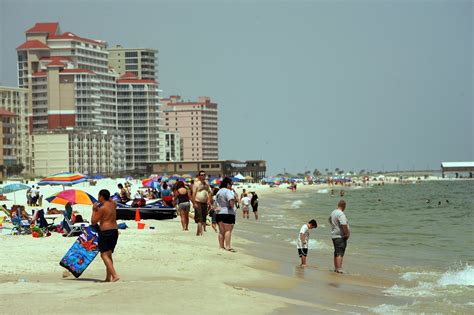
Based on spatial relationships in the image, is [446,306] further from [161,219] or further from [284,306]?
[161,219]

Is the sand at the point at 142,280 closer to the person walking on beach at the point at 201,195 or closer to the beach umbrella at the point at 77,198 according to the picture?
the person walking on beach at the point at 201,195

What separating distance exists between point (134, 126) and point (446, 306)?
168809 millimetres

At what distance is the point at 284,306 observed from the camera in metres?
11.6

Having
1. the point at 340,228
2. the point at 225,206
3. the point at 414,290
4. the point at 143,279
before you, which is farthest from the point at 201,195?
the point at 143,279

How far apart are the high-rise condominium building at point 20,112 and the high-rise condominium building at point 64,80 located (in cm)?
517

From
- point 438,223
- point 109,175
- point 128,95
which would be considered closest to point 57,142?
point 109,175

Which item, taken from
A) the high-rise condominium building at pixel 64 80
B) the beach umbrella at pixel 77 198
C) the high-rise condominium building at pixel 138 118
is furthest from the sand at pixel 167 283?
the high-rise condominium building at pixel 138 118

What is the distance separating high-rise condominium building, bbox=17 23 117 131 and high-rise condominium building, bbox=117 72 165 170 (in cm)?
336

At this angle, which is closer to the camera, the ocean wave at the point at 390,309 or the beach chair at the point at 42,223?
the ocean wave at the point at 390,309

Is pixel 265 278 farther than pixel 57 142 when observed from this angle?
No

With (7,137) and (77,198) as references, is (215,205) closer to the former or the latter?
(77,198)

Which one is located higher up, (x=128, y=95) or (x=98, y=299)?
(x=128, y=95)

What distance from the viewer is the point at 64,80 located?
158 meters

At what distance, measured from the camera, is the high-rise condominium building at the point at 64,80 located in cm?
15750
